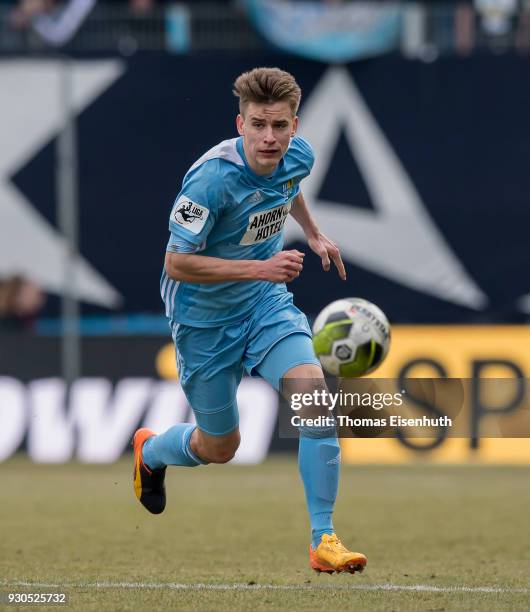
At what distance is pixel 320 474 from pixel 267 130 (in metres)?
1.67

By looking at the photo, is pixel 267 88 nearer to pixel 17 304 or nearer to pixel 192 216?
pixel 192 216

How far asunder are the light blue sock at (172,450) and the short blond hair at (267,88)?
6.30 ft

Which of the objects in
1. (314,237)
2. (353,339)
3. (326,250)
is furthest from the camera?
(353,339)

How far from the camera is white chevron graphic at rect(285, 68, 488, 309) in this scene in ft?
50.3

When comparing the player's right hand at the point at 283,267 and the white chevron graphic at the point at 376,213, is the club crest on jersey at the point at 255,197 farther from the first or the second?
the white chevron graphic at the point at 376,213

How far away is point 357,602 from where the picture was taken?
234 inches

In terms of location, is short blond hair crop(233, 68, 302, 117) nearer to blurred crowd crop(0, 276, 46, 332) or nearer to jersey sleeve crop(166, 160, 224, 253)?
jersey sleeve crop(166, 160, 224, 253)

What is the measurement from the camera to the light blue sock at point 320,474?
663 cm

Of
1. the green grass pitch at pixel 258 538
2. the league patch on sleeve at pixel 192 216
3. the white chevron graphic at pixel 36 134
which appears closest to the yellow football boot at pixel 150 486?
the green grass pitch at pixel 258 538

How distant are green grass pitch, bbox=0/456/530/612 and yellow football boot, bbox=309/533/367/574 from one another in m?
0.11

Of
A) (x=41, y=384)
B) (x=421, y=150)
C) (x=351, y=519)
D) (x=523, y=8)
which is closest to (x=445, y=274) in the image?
(x=421, y=150)

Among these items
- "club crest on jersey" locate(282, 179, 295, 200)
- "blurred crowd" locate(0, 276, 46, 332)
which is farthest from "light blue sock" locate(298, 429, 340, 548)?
"blurred crowd" locate(0, 276, 46, 332)

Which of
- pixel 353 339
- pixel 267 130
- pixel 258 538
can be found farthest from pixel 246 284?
pixel 258 538

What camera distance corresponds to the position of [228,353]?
23.0 ft
